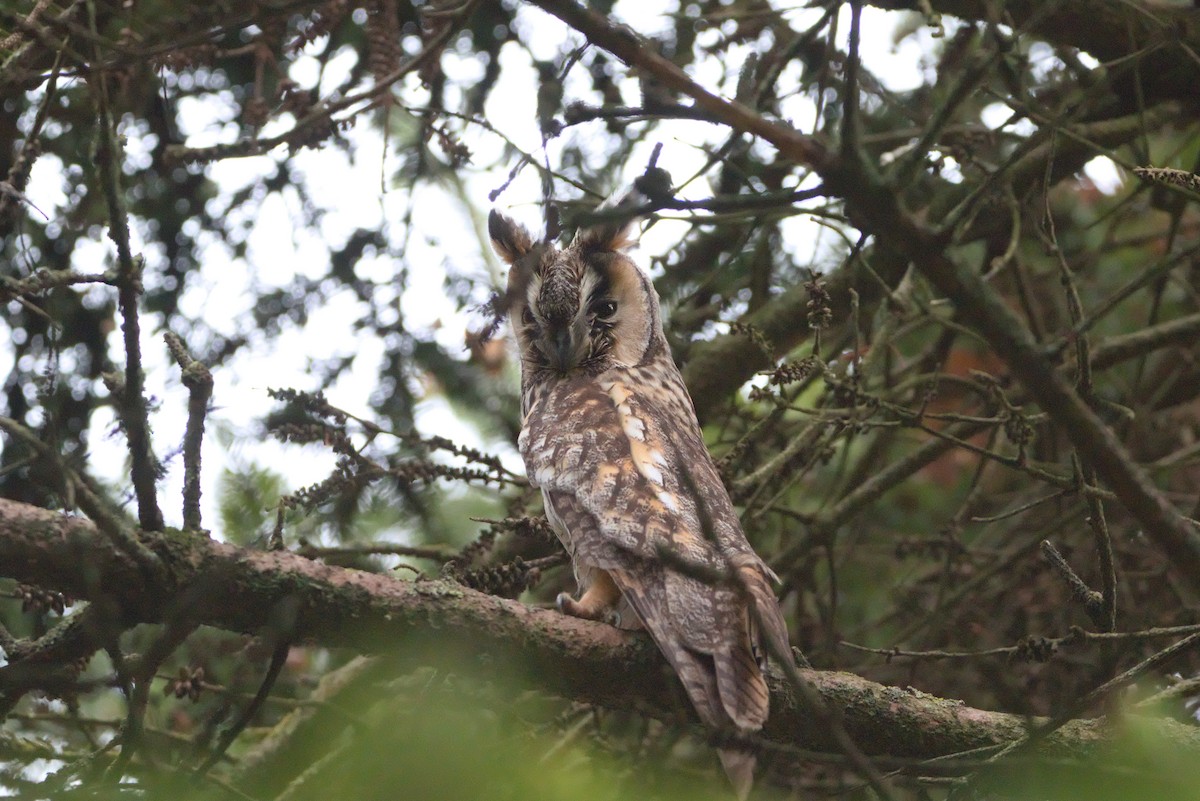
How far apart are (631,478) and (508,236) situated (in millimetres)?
1450

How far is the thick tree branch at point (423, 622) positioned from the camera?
5.97 feet

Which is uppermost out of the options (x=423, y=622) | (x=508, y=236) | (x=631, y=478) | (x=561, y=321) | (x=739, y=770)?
(x=508, y=236)

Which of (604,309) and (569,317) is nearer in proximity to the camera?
(569,317)

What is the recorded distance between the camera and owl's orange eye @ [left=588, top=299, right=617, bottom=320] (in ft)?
12.1

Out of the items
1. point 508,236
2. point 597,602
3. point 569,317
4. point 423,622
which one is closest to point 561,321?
point 569,317

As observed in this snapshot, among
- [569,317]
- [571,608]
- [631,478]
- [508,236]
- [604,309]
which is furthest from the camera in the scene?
[508,236]

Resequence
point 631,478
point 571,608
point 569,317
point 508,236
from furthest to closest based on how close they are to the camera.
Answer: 1. point 508,236
2. point 569,317
3. point 631,478
4. point 571,608

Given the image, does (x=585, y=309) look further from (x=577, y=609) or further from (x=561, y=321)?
(x=577, y=609)

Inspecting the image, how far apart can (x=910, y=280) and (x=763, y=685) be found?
5.86ft

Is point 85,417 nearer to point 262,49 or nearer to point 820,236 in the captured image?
point 262,49

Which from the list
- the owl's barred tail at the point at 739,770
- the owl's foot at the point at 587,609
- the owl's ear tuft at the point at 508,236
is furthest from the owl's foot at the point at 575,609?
the owl's ear tuft at the point at 508,236

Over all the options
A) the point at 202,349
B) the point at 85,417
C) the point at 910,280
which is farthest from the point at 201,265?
the point at 910,280

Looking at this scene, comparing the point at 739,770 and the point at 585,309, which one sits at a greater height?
the point at 585,309

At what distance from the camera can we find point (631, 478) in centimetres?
289
